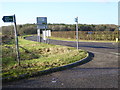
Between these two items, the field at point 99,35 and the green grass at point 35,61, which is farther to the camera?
the field at point 99,35

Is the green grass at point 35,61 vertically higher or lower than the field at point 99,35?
lower

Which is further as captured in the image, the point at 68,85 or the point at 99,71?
the point at 99,71

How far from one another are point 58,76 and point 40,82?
1081 millimetres

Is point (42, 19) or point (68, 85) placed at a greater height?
point (42, 19)

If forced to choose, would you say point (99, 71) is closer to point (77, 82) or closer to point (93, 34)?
point (77, 82)

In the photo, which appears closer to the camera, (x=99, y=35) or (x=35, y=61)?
(x=35, y=61)

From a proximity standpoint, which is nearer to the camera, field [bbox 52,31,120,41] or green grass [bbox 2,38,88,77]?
green grass [bbox 2,38,88,77]

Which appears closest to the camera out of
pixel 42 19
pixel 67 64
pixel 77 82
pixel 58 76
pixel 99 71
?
pixel 77 82

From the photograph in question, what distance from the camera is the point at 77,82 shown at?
6.25 m

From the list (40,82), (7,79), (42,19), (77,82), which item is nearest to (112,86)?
(77,82)

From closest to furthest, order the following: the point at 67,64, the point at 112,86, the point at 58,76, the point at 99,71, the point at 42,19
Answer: the point at 112,86 < the point at 58,76 < the point at 99,71 < the point at 67,64 < the point at 42,19

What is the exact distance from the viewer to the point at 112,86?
18.9ft

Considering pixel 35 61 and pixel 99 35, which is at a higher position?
pixel 99 35

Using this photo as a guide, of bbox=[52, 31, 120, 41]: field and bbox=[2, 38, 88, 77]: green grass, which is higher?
bbox=[52, 31, 120, 41]: field
